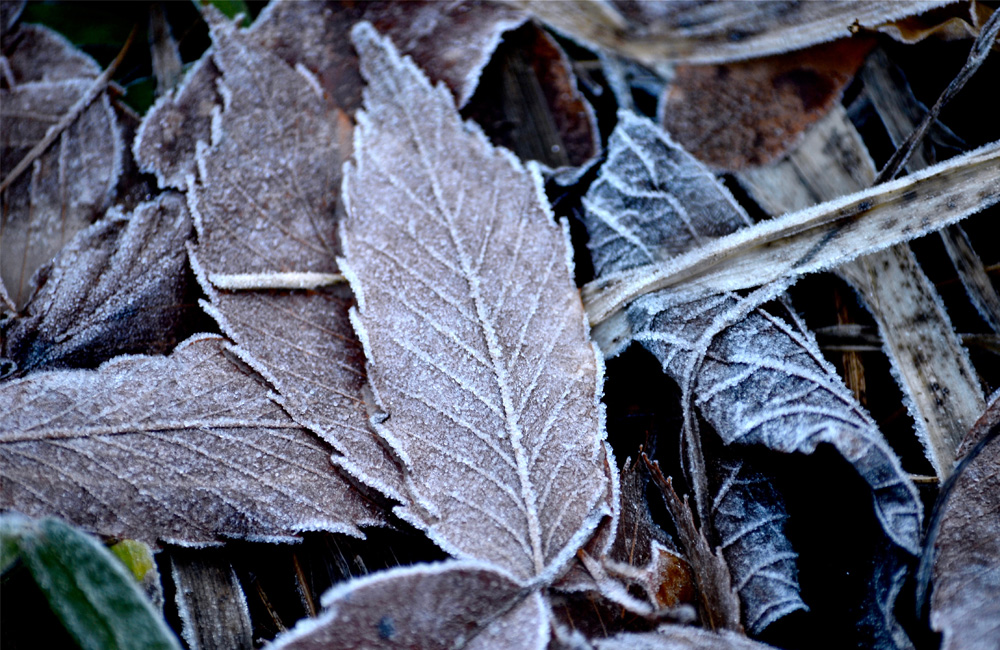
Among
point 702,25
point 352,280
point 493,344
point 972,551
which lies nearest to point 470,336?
point 493,344

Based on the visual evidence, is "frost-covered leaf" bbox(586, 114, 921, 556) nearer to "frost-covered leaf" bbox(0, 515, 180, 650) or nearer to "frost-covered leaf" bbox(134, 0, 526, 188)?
"frost-covered leaf" bbox(134, 0, 526, 188)

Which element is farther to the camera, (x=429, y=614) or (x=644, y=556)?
(x=644, y=556)

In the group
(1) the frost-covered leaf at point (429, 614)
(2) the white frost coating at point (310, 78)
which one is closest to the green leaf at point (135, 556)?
(1) the frost-covered leaf at point (429, 614)

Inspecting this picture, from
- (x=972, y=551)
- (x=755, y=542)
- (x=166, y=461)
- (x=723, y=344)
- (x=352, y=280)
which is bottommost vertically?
(x=972, y=551)

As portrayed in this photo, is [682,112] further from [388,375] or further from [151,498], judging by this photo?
[151,498]

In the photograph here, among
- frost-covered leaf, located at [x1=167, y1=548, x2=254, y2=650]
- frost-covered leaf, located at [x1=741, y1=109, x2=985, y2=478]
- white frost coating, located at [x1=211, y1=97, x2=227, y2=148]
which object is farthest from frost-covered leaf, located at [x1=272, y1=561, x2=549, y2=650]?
white frost coating, located at [x1=211, y1=97, x2=227, y2=148]

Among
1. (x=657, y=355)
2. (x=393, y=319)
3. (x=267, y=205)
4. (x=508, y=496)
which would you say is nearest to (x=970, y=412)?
(x=657, y=355)

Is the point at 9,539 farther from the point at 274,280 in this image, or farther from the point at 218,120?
the point at 218,120
